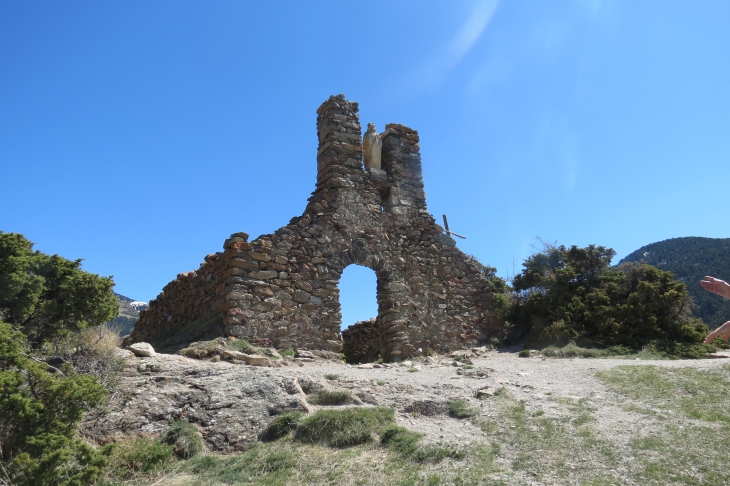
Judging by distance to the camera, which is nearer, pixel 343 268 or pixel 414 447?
pixel 414 447

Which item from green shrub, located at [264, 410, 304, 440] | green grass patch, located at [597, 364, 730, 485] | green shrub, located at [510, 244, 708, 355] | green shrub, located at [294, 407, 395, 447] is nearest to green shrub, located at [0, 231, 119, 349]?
green shrub, located at [264, 410, 304, 440]

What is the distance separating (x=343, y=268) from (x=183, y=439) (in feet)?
22.9

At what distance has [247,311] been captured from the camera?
34.8 feet

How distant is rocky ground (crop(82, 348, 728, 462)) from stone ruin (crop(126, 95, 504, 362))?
2.58 meters

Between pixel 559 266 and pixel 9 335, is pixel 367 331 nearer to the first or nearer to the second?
pixel 559 266

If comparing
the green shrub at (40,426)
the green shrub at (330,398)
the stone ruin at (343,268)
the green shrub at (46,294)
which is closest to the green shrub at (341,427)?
the green shrub at (330,398)

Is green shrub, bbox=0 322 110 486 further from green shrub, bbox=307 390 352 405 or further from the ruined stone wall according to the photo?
the ruined stone wall

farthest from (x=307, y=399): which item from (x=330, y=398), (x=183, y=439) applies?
(x=183, y=439)

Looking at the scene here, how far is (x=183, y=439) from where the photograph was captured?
5.58 meters

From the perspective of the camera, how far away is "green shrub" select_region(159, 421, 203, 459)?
216 inches

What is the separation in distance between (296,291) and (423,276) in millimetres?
3701

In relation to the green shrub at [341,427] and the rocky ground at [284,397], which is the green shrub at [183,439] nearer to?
the rocky ground at [284,397]

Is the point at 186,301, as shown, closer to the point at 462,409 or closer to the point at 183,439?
the point at 183,439

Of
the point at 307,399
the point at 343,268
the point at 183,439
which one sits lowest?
the point at 183,439
